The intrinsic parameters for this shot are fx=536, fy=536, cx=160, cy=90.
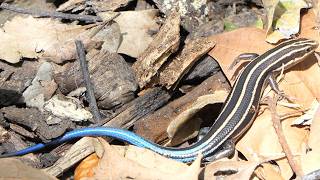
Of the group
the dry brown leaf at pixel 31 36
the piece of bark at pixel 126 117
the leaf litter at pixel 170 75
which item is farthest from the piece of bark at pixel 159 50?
the dry brown leaf at pixel 31 36

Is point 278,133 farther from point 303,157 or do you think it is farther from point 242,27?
point 242,27

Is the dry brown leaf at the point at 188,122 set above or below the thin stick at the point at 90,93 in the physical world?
below

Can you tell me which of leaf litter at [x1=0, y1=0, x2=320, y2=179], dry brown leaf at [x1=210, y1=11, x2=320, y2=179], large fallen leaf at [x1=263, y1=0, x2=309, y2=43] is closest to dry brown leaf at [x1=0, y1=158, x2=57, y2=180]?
leaf litter at [x1=0, y1=0, x2=320, y2=179]

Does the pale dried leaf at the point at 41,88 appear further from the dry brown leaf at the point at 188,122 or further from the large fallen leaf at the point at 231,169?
the large fallen leaf at the point at 231,169

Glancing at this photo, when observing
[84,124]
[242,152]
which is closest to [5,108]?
[84,124]

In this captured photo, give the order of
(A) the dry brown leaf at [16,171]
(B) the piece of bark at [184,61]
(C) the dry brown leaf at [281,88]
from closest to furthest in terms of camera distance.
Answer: (A) the dry brown leaf at [16,171]
(C) the dry brown leaf at [281,88]
(B) the piece of bark at [184,61]
